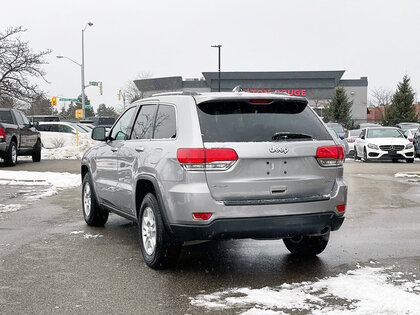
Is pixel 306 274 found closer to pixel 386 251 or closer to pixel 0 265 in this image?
pixel 386 251

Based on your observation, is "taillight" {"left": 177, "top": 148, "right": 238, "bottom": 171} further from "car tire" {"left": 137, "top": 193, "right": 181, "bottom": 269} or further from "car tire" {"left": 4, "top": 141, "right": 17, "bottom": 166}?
"car tire" {"left": 4, "top": 141, "right": 17, "bottom": 166}

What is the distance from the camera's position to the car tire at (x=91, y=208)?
329 inches

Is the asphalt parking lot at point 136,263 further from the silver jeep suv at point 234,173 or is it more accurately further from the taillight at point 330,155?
the taillight at point 330,155

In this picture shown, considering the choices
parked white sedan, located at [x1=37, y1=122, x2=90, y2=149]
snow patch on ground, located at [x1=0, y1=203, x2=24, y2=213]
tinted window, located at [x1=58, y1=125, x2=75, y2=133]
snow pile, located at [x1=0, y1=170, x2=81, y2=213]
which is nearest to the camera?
snow patch on ground, located at [x1=0, y1=203, x2=24, y2=213]

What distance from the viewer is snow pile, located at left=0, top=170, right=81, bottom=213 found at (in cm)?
1241

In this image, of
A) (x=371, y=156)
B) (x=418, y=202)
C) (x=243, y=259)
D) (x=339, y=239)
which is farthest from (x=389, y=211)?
(x=371, y=156)

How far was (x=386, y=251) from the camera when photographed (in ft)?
22.6

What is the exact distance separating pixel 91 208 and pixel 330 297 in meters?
4.36

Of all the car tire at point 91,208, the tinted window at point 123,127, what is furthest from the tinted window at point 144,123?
the car tire at point 91,208

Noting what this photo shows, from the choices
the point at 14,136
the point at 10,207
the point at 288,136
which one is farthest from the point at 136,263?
the point at 14,136

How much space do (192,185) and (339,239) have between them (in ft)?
9.69

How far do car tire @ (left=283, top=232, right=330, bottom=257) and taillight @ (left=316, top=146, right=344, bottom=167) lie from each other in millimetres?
877

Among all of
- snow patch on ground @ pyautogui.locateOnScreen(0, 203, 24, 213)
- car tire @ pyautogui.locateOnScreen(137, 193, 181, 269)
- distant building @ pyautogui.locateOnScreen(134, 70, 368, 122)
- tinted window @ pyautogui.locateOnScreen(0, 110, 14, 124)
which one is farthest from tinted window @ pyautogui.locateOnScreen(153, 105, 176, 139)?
distant building @ pyautogui.locateOnScreen(134, 70, 368, 122)

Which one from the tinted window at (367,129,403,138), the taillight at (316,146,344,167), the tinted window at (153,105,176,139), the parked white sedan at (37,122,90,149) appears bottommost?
the parked white sedan at (37,122,90,149)
